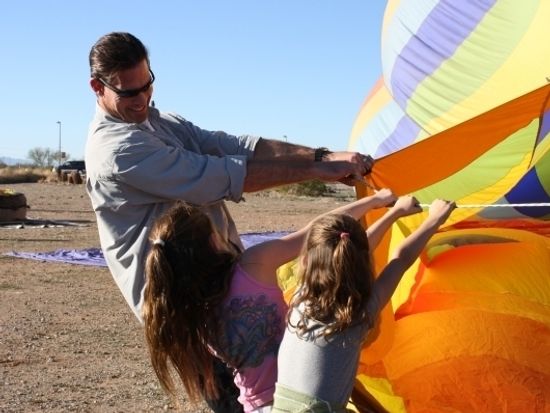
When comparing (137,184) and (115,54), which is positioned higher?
(115,54)

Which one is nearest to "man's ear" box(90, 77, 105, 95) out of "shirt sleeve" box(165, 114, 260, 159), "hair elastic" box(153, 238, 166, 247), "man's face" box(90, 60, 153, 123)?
"man's face" box(90, 60, 153, 123)

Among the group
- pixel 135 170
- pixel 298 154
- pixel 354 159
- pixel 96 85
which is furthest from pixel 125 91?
pixel 354 159

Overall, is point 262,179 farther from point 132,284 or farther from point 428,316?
point 428,316

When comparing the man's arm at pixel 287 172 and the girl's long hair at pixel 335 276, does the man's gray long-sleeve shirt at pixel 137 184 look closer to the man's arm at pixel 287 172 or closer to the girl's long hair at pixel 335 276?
the man's arm at pixel 287 172

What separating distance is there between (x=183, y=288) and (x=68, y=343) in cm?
393

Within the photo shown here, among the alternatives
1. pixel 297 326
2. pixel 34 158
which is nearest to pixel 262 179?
pixel 297 326

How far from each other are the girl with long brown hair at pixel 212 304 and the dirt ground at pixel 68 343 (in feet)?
6.97

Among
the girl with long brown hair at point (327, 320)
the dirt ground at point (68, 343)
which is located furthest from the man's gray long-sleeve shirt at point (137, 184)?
the dirt ground at point (68, 343)

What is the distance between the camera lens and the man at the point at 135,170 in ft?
9.21

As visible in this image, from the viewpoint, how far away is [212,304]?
8.54ft

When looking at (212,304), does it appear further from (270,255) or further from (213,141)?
(213,141)

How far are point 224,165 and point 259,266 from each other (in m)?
0.42

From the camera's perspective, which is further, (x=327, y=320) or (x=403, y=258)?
(x=403, y=258)

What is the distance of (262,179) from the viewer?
9.73 ft
